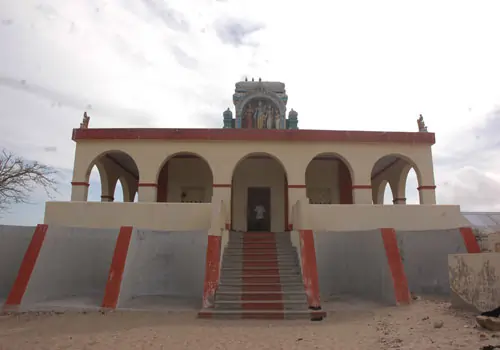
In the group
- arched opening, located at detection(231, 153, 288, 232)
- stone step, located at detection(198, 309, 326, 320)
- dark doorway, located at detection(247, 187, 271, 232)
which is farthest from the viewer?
dark doorway, located at detection(247, 187, 271, 232)

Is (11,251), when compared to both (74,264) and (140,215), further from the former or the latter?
(140,215)

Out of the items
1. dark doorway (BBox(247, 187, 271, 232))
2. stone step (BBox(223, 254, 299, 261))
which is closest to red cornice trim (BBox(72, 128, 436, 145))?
dark doorway (BBox(247, 187, 271, 232))

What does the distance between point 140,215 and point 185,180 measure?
14.5ft

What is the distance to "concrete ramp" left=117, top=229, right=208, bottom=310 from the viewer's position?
9.01 meters

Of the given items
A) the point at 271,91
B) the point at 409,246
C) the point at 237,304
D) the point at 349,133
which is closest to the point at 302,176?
the point at 349,133

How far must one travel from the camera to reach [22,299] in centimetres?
808

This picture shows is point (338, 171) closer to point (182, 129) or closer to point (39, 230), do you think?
point (182, 129)

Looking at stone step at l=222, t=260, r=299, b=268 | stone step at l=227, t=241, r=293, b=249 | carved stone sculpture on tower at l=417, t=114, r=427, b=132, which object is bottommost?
stone step at l=222, t=260, r=299, b=268

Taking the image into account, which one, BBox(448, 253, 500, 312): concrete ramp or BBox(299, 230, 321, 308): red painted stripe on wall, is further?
BBox(299, 230, 321, 308): red painted stripe on wall

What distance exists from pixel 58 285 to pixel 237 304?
445 centimetres

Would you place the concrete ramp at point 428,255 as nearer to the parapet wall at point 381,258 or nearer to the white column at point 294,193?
the parapet wall at point 381,258

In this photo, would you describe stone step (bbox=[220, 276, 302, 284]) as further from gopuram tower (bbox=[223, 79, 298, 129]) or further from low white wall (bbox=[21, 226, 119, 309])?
gopuram tower (bbox=[223, 79, 298, 129])

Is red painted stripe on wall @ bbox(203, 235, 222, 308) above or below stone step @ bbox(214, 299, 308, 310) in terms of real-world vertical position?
above

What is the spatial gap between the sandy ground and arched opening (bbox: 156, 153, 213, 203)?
6.70m
